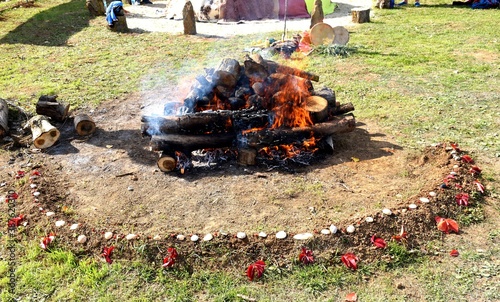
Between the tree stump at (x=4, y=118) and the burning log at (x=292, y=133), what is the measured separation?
14.2 feet

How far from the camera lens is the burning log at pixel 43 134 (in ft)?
21.6

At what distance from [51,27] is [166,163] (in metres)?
12.7

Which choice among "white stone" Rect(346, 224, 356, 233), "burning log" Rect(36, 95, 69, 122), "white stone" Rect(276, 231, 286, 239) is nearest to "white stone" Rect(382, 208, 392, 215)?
"white stone" Rect(346, 224, 356, 233)

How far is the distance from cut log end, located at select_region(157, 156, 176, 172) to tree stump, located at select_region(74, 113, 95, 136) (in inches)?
81.1

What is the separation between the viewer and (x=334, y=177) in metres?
5.55

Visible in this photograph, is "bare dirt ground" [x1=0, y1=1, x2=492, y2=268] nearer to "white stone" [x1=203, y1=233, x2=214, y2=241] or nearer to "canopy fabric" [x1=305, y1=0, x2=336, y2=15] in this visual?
"white stone" [x1=203, y1=233, x2=214, y2=241]

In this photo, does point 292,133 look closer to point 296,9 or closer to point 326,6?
point 296,9

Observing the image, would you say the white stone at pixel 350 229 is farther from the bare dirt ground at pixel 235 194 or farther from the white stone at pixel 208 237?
the white stone at pixel 208 237

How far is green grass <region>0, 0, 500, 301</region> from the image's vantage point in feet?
13.0

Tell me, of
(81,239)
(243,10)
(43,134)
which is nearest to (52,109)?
(43,134)

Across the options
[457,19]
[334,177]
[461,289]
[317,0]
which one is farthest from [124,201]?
[457,19]

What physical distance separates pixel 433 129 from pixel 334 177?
2.39 metres

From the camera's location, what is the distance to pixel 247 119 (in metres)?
5.91

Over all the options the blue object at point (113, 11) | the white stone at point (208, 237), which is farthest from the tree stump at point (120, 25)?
the white stone at point (208, 237)
